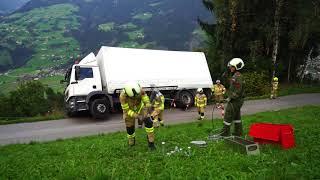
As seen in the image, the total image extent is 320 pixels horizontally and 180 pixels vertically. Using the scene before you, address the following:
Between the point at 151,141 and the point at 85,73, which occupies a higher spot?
the point at 85,73

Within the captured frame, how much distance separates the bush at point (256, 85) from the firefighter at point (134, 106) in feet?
67.1

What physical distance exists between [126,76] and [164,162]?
14027 millimetres

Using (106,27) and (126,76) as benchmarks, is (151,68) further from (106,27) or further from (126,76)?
(106,27)

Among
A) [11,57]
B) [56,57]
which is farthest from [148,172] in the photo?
[11,57]

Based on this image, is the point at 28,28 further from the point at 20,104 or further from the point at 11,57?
the point at 20,104

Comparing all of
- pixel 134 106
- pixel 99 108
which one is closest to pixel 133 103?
pixel 134 106

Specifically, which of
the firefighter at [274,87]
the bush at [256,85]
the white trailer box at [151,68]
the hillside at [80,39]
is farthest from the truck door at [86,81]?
A: the hillside at [80,39]

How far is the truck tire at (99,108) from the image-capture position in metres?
21.1

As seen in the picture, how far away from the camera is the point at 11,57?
173 meters

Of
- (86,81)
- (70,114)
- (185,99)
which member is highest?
(86,81)

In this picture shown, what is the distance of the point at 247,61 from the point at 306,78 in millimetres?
9350

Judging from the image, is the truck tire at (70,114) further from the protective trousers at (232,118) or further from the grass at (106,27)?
the grass at (106,27)

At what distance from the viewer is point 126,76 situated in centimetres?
2264

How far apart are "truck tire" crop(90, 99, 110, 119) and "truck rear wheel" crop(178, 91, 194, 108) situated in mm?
4859
